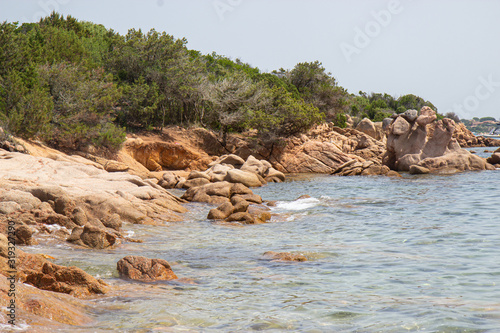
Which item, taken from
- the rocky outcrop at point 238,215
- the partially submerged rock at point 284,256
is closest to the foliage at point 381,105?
the rocky outcrop at point 238,215

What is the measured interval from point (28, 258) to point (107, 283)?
1296mm

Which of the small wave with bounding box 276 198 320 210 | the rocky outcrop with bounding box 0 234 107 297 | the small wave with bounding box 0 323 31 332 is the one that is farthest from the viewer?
the small wave with bounding box 276 198 320 210

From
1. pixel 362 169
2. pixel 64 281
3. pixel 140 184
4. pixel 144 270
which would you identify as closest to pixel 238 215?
pixel 140 184

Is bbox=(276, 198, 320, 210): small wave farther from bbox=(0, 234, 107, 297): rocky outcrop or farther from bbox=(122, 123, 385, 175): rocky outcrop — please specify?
bbox=(122, 123, 385, 175): rocky outcrop

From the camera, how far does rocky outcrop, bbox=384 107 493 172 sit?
34.6m

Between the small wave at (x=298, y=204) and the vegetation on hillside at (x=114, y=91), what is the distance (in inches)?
584

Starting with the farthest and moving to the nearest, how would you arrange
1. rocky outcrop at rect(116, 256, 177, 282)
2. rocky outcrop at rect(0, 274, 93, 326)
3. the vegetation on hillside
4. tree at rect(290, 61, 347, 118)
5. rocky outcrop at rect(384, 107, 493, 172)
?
1. tree at rect(290, 61, 347, 118)
2. rocky outcrop at rect(384, 107, 493, 172)
3. the vegetation on hillside
4. rocky outcrop at rect(116, 256, 177, 282)
5. rocky outcrop at rect(0, 274, 93, 326)

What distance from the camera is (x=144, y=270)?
8.11 meters

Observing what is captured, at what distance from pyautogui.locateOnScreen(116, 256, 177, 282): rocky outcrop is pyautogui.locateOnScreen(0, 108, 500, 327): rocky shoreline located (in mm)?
18

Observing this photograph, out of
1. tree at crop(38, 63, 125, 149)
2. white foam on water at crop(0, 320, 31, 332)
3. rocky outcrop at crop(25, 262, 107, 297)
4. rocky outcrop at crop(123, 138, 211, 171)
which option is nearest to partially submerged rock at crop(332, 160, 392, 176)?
rocky outcrop at crop(123, 138, 211, 171)

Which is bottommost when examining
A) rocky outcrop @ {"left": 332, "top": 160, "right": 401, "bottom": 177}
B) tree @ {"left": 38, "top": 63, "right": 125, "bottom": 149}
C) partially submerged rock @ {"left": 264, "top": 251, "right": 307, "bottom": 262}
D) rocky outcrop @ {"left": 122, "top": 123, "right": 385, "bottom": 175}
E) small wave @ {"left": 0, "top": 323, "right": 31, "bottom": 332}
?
partially submerged rock @ {"left": 264, "top": 251, "right": 307, "bottom": 262}

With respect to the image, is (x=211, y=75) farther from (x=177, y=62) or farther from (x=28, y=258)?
(x=28, y=258)

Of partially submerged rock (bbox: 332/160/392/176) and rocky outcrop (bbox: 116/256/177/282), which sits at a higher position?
partially submerged rock (bbox: 332/160/392/176)

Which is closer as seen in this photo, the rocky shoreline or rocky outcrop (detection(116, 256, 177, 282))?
the rocky shoreline
